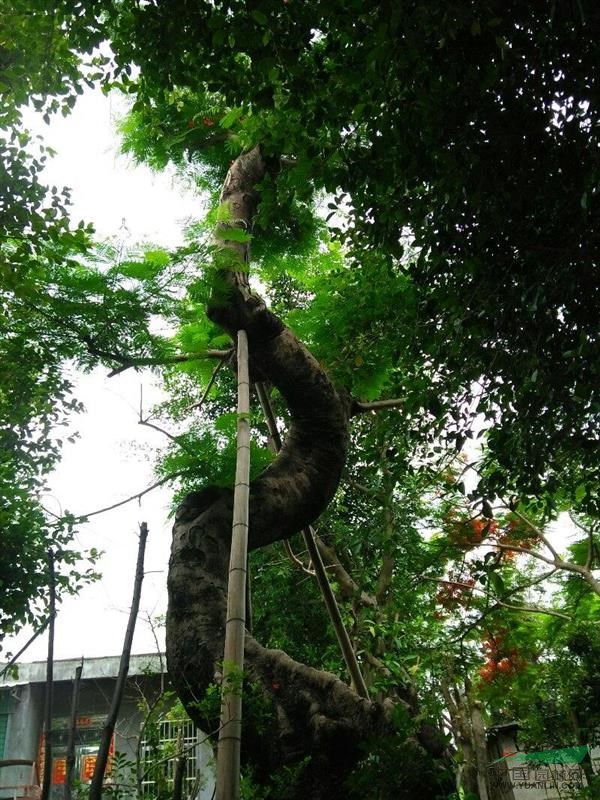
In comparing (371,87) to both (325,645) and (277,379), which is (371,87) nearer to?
(277,379)

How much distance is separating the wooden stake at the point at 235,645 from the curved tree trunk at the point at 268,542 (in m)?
0.24

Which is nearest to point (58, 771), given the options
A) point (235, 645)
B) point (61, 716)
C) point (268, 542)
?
point (61, 716)

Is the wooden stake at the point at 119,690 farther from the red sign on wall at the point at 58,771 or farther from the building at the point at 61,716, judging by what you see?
the red sign on wall at the point at 58,771

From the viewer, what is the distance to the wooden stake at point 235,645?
2146 millimetres

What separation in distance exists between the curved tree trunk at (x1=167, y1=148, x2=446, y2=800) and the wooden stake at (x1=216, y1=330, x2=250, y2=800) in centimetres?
24


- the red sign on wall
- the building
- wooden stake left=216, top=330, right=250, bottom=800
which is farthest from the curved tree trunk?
the red sign on wall

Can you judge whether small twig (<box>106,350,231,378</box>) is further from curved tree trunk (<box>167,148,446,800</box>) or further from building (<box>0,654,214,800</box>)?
building (<box>0,654,214,800</box>)

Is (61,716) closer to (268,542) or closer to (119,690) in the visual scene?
(268,542)

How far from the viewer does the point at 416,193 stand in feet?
8.48

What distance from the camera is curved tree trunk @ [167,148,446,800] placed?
8.84ft

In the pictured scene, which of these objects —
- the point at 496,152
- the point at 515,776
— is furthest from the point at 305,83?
the point at 515,776

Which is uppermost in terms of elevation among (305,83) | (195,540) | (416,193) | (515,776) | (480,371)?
(305,83)

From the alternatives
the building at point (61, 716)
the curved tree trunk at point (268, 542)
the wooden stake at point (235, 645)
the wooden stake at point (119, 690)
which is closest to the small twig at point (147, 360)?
the curved tree trunk at point (268, 542)

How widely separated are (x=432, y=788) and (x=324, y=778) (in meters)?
0.51
